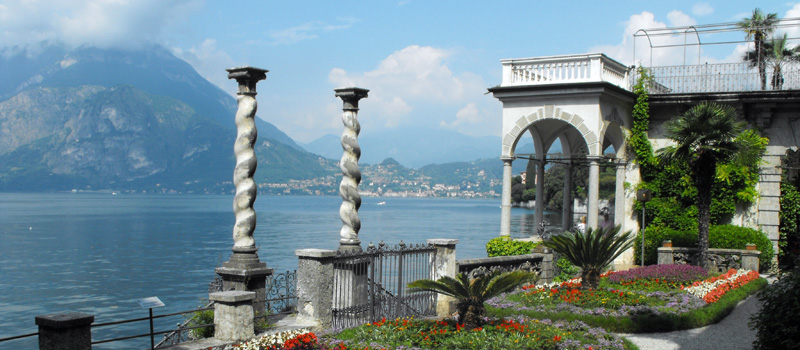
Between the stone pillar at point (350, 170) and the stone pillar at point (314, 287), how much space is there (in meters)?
2.53

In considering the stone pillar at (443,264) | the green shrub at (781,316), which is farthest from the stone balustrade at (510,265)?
the green shrub at (781,316)

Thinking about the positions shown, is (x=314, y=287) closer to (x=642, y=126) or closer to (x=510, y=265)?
(x=510, y=265)

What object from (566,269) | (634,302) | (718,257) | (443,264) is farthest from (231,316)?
(718,257)

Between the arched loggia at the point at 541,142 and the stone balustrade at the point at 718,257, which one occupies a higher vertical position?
the arched loggia at the point at 541,142

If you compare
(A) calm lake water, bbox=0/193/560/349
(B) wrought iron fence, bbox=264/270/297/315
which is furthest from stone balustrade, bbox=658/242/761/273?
(A) calm lake water, bbox=0/193/560/349

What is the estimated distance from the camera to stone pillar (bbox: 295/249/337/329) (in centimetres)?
1073

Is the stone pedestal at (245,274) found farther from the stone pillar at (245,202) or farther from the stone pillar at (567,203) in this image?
the stone pillar at (567,203)

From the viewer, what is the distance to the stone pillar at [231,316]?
942 cm

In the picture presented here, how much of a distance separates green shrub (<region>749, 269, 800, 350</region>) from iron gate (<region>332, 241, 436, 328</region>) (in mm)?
5510

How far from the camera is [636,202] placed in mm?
21688

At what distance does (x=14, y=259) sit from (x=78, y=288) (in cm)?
1636

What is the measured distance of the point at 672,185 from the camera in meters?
21.4

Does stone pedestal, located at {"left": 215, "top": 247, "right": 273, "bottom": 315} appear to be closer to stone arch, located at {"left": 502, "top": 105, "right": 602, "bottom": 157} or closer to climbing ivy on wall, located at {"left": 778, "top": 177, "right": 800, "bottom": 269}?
stone arch, located at {"left": 502, "top": 105, "right": 602, "bottom": 157}

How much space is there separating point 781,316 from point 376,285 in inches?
274
